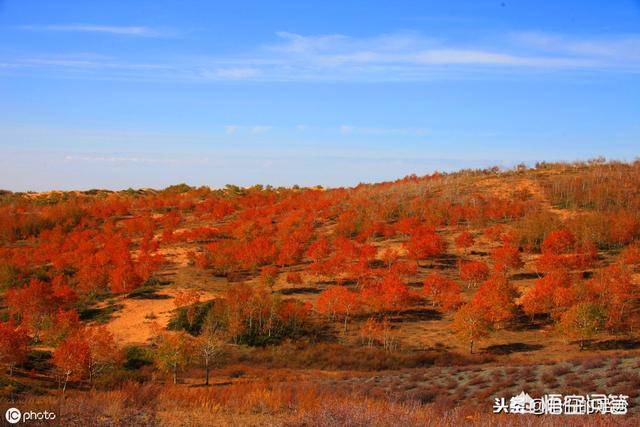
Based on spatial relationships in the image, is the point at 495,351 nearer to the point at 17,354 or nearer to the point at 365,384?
the point at 365,384

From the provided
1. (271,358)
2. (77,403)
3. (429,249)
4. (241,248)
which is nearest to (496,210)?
(429,249)

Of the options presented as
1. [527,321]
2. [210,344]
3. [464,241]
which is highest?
[464,241]

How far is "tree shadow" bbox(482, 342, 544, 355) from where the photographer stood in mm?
44938

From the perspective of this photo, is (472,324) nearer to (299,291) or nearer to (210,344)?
(210,344)

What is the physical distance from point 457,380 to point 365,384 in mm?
4861

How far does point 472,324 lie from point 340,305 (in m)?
12.7

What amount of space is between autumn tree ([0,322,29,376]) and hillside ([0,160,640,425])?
141 millimetres

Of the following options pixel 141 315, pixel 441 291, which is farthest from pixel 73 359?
pixel 441 291

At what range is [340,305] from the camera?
52.2 metres

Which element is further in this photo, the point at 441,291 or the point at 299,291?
the point at 299,291

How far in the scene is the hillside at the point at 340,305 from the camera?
23.6 m

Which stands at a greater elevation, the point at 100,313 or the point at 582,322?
the point at 582,322

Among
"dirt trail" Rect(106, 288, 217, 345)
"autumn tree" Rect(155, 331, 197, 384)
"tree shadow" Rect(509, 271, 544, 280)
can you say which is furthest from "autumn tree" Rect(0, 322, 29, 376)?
"tree shadow" Rect(509, 271, 544, 280)

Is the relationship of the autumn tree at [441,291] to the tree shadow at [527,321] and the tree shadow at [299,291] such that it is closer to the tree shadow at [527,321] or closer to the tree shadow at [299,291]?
the tree shadow at [527,321]
